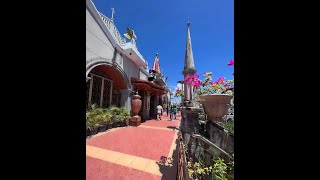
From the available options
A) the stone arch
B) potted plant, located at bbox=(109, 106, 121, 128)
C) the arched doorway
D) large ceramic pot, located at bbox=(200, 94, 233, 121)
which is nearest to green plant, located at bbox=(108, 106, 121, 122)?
potted plant, located at bbox=(109, 106, 121, 128)

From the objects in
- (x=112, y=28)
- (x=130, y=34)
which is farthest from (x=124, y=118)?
(x=130, y=34)

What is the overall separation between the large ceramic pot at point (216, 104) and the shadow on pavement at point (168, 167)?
1.76m

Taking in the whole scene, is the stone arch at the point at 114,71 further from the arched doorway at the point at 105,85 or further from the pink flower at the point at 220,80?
the pink flower at the point at 220,80

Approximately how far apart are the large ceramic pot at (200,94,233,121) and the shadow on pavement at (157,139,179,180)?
5.78ft

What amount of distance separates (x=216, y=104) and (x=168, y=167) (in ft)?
7.63

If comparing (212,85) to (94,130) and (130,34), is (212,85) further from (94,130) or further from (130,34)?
(130,34)

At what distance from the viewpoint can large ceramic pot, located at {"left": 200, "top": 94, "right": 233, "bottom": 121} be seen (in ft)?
14.7

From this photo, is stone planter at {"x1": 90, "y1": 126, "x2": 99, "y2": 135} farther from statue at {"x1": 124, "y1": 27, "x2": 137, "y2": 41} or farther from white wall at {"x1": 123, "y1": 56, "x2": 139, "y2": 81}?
statue at {"x1": 124, "y1": 27, "x2": 137, "y2": 41}

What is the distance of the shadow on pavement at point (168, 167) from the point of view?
3.27 meters

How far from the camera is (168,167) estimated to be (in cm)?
371
